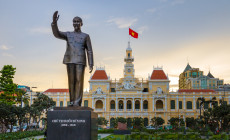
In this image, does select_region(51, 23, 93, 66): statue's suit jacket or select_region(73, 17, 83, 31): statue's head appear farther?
select_region(73, 17, 83, 31): statue's head

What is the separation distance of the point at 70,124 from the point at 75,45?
8.33ft

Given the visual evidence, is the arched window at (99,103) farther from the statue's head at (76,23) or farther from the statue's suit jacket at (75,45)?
the statue's head at (76,23)

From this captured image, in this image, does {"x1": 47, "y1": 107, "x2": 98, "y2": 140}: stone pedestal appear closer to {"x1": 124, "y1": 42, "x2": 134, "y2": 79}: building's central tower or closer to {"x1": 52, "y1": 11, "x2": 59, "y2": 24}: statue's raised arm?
{"x1": 52, "y1": 11, "x2": 59, "y2": 24}: statue's raised arm

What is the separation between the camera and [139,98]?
5903 centimetres

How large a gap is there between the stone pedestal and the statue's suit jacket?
170 cm

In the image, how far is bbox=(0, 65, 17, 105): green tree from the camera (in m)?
34.8

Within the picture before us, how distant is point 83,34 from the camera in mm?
8781

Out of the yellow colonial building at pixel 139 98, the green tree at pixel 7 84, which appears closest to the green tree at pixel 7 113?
the green tree at pixel 7 84

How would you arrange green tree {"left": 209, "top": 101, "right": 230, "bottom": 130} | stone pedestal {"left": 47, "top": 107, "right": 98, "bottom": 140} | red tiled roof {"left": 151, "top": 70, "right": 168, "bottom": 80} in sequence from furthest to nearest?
red tiled roof {"left": 151, "top": 70, "right": 168, "bottom": 80} → green tree {"left": 209, "top": 101, "right": 230, "bottom": 130} → stone pedestal {"left": 47, "top": 107, "right": 98, "bottom": 140}

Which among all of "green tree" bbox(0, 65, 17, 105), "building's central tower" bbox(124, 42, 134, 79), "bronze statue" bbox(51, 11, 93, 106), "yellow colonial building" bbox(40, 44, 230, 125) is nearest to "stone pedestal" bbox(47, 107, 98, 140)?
"bronze statue" bbox(51, 11, 93, 106)

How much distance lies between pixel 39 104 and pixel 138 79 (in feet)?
94.3

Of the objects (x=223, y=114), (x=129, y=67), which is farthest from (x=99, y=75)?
(x=223, y=114)

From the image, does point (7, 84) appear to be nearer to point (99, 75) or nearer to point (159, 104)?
point (99, 75)

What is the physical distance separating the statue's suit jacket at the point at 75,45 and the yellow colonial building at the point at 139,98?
5027 cm
